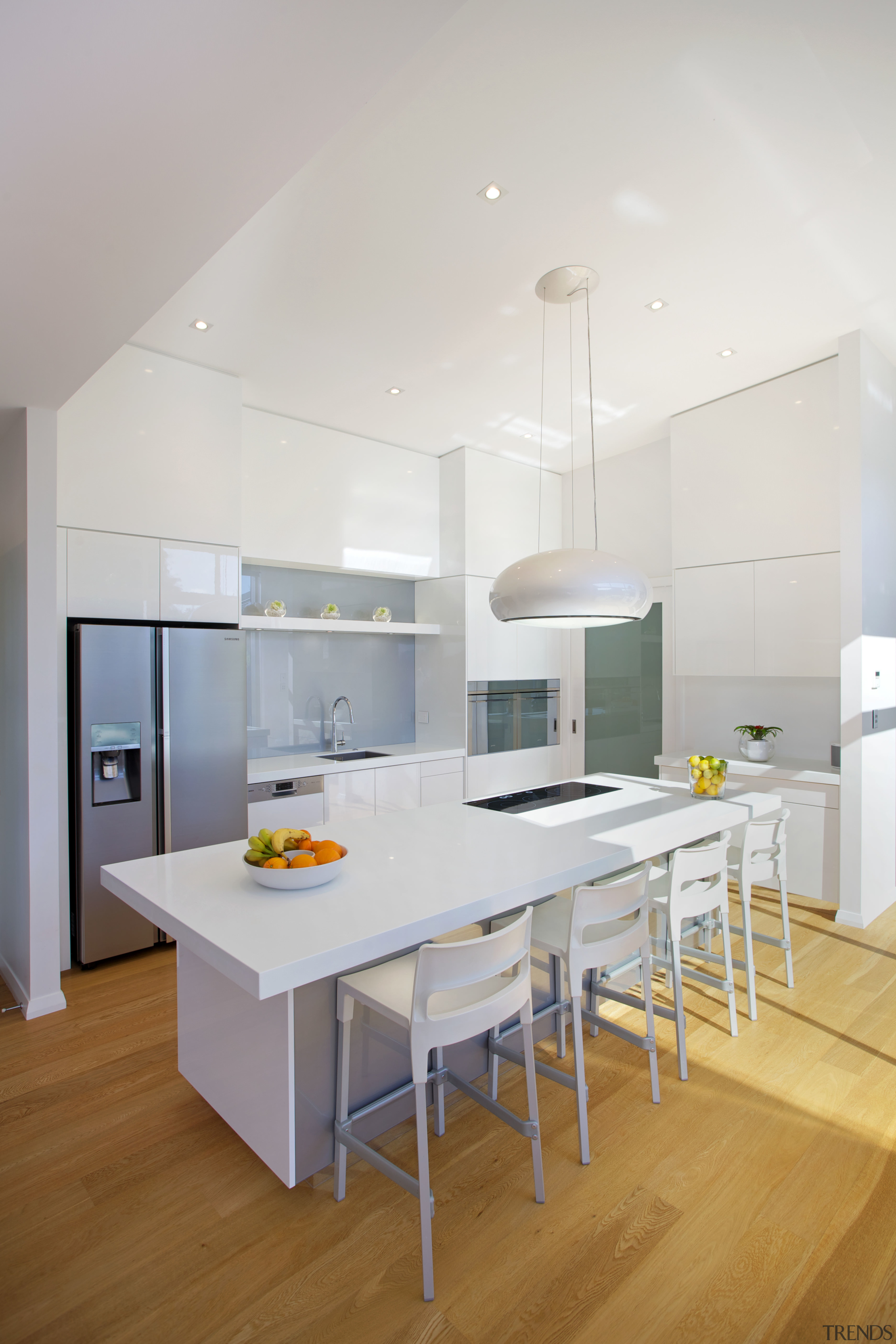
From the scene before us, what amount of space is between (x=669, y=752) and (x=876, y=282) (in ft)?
9.72

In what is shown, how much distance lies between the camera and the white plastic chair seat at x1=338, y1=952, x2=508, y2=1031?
170 centimetres

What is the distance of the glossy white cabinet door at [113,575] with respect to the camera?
320 cm

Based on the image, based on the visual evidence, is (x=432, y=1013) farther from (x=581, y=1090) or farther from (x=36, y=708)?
(x=36, y=708)

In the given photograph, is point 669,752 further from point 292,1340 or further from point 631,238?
point 292,1340

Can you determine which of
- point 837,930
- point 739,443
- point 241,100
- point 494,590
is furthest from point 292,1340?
point 739,443

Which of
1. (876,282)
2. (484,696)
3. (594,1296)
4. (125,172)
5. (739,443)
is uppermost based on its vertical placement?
(876,282)

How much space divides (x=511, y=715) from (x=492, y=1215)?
365 centimetres

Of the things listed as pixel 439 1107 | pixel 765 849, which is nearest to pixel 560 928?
pixel 439 1107

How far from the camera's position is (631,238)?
2600 millimetres

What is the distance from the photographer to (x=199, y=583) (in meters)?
3.58

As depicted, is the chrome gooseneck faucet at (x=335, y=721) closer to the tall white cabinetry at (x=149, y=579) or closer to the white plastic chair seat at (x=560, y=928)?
the tall white cabinetry at (x=149, y=579)

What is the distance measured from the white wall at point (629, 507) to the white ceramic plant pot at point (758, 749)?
55.2 inches

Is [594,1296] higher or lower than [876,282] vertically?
lower

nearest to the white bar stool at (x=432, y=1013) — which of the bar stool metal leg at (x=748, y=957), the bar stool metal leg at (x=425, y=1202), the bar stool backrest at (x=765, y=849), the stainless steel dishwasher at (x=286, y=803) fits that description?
the bar stool metal leg at (x=425, y=1202)
